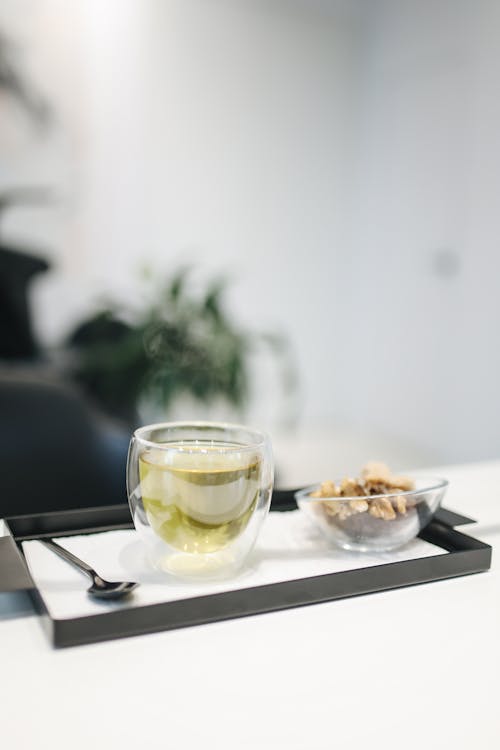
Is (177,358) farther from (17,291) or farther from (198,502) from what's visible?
(198,502)

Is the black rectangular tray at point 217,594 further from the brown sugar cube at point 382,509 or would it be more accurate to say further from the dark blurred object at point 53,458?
the dark blurred object at point 53,458

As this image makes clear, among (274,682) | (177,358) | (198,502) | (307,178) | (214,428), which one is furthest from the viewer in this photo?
(307,178)

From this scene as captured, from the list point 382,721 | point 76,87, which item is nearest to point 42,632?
point 382,721

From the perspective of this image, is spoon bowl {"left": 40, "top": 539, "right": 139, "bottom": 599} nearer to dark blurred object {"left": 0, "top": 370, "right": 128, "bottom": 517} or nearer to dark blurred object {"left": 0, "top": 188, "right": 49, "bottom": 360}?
dark blurred object {"left": 0, "top": 370, "right": 128, "bottom": 517}

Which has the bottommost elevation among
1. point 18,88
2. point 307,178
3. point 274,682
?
point 274,682

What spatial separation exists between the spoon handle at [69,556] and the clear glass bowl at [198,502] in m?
0.05

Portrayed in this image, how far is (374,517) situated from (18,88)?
289 cm

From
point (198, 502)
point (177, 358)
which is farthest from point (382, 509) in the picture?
point (177, 358)

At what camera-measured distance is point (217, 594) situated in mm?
499

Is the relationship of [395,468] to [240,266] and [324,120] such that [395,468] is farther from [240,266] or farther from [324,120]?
[324,120]

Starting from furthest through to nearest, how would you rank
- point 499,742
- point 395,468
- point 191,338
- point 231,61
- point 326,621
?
1. point 231,61
2. point 395,468
3. point 191,338
4. point 326,621
5. point 499,742

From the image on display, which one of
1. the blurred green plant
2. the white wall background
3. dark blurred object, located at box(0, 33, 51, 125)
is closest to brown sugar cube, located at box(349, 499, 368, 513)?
the blurred green plant

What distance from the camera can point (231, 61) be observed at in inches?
131

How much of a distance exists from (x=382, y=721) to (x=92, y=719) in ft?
0.51
